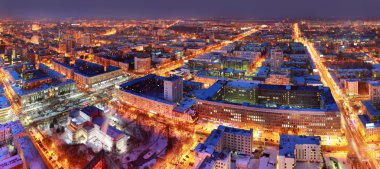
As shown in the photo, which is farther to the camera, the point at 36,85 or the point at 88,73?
the point at 88,73

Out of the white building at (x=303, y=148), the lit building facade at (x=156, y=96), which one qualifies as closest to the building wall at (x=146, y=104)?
the lit building facade at (x=156, y=96)

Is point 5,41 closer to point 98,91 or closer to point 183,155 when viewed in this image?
point 98,91

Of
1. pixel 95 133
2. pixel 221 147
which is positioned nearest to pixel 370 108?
pixel 221 147

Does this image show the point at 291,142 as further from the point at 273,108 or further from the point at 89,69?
the point at 89,69

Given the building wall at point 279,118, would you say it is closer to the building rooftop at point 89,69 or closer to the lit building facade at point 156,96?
the lit building facade at point 156,96

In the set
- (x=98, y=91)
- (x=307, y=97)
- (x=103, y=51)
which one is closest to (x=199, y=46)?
(x=103, y=51)

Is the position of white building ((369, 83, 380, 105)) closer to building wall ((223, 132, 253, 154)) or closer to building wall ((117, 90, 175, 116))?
building wall ((223, 132, 253, 154))
